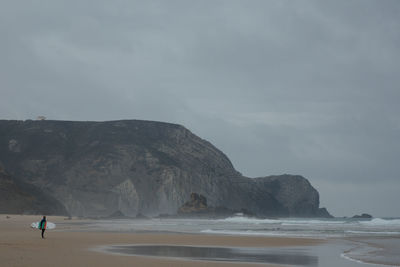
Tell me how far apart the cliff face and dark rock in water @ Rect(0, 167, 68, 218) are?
1668 centimetres

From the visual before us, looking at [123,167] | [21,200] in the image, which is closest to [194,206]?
[123,167]

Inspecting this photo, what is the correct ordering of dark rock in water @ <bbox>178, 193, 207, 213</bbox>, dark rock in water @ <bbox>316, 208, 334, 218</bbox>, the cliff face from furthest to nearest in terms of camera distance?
dark rock in water @ <bbox>316, 208, 334, 218</bbox> < the cliff face < dark rock in water @ <bbox>178, 193, 207, 213</bbox>

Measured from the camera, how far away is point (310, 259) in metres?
17.5

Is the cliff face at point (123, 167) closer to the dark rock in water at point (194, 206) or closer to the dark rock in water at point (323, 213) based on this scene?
the dark rock in water at point (194, 206)

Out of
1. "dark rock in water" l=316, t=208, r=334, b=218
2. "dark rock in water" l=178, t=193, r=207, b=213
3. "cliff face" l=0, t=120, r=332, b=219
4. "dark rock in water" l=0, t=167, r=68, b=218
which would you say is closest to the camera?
"dark rock in water" l=0, t=167, r=68, b=218

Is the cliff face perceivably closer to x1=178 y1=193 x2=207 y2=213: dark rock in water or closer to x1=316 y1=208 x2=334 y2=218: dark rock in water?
x1=178 y1=193 x2=207 y2=213: dark rock in water

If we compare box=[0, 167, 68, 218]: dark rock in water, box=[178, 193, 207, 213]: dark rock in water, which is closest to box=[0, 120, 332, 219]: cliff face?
box=[178, 193, 207, 213]: dark rock in water

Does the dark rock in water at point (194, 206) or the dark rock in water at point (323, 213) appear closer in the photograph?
the dark rock in water at point (194, 206)

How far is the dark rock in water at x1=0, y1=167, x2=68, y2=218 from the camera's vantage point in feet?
298

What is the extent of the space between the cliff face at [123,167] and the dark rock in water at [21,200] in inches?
657

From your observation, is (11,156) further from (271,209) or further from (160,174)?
(271,209)

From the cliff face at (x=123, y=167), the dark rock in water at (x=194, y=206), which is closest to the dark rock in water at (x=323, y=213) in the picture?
the cliff face at (x=123, y=167)

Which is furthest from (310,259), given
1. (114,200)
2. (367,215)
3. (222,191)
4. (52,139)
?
(367,215)

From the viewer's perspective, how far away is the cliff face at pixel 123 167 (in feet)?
426
